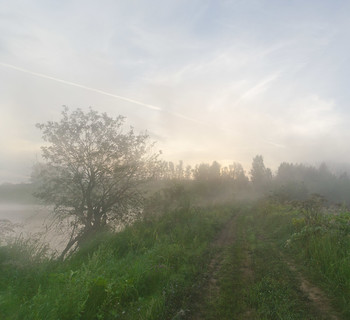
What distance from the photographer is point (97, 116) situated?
1272 cm

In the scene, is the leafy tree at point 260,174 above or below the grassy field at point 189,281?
above

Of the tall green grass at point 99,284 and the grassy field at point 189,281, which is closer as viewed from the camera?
the tall green grass at point 99,284

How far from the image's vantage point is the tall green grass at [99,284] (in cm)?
377

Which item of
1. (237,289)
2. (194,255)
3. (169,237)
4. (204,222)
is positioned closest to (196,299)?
(237,289)

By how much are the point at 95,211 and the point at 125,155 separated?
11.7 ft

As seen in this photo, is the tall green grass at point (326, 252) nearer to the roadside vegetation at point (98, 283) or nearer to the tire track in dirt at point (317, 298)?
the tire track in dirt at point (317, 298)

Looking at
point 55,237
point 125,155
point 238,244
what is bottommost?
point 55,237

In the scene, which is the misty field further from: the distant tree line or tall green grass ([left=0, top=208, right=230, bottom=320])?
the distant tree line

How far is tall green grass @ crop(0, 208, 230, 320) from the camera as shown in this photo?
3.77m

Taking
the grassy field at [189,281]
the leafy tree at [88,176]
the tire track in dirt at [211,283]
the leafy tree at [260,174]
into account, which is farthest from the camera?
the leafy tree at [260,174]

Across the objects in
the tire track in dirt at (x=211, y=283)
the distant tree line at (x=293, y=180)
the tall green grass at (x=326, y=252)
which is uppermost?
the distant tree line at (x=293, y=180)

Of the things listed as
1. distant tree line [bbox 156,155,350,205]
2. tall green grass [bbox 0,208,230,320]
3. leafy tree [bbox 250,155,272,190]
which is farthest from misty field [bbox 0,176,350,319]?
leafy tree [bbox 250,155,272,190]

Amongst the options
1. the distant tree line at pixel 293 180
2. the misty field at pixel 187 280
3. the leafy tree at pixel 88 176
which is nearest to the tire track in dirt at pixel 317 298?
the misty field at pixel 187 280

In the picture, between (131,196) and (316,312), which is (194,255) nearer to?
(316,312)
